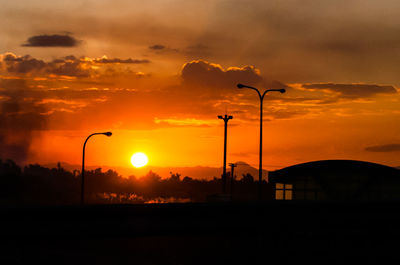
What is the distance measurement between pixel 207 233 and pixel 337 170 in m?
36.7

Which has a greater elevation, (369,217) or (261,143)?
(261,143)

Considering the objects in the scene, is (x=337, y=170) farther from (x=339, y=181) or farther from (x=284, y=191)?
(x=284, y=191)

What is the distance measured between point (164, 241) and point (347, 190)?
31.4 metres

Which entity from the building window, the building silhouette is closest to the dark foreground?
the building silhouette

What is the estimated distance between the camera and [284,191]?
6688 centimetres

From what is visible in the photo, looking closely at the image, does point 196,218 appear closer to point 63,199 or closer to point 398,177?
point 398,177

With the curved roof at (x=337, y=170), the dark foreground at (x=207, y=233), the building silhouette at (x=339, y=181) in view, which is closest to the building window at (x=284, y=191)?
the building silhouette at (x=339, y=181)

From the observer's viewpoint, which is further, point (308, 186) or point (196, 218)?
point (308, 186)

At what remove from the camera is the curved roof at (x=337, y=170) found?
59.4 metres

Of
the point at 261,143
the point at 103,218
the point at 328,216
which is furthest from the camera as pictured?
the point at 261,143

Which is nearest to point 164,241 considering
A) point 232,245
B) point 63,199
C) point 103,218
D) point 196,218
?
point 232,245

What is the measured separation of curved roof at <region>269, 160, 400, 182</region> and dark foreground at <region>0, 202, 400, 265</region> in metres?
27.8

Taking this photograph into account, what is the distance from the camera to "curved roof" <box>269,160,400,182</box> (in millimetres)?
59406

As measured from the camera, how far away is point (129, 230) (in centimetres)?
2578
